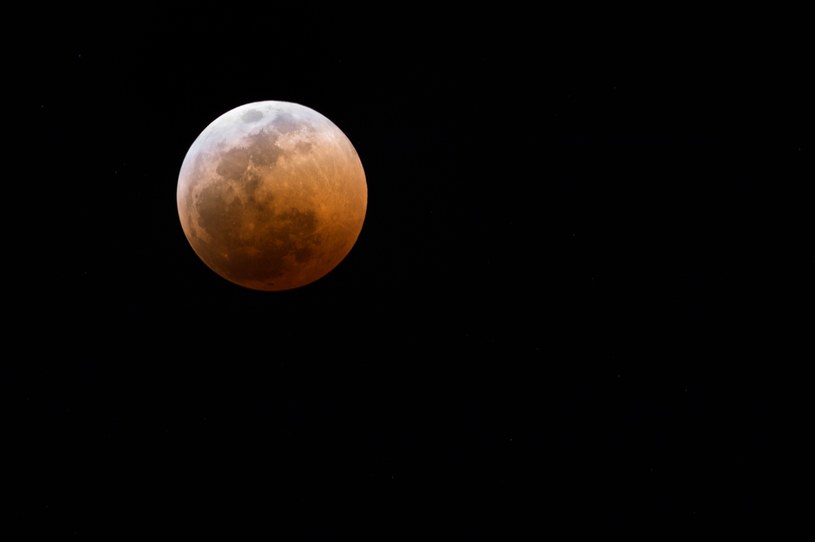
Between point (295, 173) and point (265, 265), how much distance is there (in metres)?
0.63

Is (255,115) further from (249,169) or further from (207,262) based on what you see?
(207,262)

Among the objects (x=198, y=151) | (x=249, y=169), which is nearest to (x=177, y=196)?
(x=198, y=151)

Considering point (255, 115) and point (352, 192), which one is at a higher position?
point (255, 115)

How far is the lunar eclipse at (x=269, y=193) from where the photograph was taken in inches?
191

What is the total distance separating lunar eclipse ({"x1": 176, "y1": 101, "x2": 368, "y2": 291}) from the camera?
4.85m

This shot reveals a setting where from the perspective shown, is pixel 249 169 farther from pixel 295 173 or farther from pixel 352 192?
pixel 352 192

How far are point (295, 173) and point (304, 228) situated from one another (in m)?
0.34

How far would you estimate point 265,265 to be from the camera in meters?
5.05

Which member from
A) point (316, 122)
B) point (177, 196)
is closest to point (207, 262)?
point (177, 196)

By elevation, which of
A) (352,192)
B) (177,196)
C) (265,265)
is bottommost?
(265,265)

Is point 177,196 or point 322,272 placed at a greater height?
point 177,196

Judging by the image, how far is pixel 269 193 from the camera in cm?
483

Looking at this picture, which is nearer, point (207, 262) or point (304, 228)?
point (304, 228)

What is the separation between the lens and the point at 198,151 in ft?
16.7
